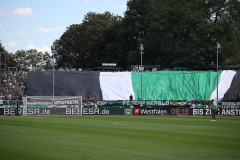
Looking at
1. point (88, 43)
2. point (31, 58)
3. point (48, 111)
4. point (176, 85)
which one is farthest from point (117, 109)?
point (31, 58)

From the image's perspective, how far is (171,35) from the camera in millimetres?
96938

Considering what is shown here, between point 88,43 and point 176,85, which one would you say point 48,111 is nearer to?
point 176,85

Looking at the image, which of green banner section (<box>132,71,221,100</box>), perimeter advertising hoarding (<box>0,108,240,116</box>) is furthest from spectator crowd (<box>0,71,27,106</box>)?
green banner section (<box>132,71,221,100</box>)

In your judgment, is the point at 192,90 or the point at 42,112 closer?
the point at 42,112

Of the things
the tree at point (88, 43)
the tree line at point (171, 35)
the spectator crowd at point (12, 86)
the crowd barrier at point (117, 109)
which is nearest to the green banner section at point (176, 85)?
the crowd barrier at point (117, 109)

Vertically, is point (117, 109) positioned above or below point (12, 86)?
below

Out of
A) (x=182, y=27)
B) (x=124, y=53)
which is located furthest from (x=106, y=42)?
(x=182, y=27)

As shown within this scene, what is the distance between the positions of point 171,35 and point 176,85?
1738 cm

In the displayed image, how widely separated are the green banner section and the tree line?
12.0m

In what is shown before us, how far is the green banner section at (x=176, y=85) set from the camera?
265ft

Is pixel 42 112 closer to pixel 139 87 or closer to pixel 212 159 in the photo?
pixel 139 87

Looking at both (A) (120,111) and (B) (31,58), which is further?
(B) (31,58)

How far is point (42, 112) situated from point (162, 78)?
94.6ft

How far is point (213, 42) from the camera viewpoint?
97.1 metres
